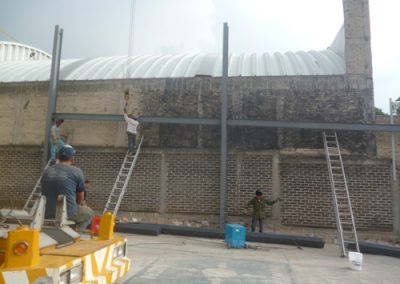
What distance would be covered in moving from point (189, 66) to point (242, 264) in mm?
8983

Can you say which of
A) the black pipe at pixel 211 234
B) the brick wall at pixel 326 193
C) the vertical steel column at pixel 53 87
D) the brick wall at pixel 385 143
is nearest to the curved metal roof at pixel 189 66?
the vertical steel column at pixel 53 87

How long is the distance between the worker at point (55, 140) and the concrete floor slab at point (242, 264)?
410 cm

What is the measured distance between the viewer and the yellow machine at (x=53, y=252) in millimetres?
2502

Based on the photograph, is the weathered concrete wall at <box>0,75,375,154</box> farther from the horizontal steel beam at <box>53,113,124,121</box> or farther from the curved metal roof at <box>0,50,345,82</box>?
the curved metal roof at <box>0,50,345,82</box>

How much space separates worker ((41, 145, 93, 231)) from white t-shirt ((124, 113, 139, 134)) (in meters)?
7.18

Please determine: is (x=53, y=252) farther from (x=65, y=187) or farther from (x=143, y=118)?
(x=143, y=118)

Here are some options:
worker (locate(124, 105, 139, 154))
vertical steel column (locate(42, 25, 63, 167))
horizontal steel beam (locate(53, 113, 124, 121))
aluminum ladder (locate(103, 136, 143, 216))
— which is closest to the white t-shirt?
worker (locate(124, 105, 139, 154))

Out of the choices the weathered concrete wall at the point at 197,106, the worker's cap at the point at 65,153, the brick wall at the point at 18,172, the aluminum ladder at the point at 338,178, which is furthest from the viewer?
the brick wall at the point at 18,172

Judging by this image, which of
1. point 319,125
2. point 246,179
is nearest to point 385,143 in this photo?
point 319,125

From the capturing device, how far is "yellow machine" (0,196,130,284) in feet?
8.21

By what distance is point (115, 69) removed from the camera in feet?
46.9

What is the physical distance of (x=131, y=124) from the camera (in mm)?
11273

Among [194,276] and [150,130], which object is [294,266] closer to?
[194,276]

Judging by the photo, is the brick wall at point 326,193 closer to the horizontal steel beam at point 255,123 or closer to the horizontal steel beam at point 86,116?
the horizontal steel beam at point 255,123
